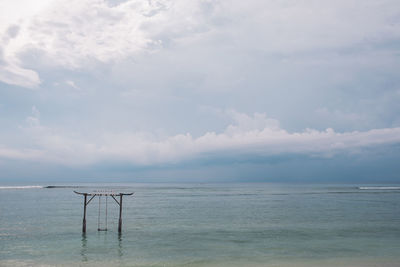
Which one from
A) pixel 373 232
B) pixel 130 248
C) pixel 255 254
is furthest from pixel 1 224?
pixel 373 232

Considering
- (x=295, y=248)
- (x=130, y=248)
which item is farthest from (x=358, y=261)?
(x=130, y=248)

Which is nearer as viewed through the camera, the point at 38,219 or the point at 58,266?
the point at 58,266

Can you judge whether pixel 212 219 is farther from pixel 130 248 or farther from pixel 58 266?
pixel 58 266

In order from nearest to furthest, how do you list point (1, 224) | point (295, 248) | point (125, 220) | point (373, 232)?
point (295, 248), point (373, 232), point (1, 224), point (125, 220)

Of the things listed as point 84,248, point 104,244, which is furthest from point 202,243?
point 84,248

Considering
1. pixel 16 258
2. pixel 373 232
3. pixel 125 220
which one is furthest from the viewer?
pixel 125 220

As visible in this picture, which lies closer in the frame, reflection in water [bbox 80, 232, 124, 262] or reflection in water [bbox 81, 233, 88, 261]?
reflection in water [bbox 81, 233, 88, 261]

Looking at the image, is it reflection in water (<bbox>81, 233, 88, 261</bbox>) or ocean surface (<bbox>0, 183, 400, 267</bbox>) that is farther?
reflection in water (<bbox>81, 233, 88, 261</bbox>)

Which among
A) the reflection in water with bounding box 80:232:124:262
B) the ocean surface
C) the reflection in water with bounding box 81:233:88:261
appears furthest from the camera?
the reflection in water with bounding box 80:232:124:262

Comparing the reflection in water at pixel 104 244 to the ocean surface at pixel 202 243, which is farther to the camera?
the reflection in water at pixel 104 244

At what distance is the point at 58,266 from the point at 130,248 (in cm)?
699

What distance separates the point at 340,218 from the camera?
5119 cm

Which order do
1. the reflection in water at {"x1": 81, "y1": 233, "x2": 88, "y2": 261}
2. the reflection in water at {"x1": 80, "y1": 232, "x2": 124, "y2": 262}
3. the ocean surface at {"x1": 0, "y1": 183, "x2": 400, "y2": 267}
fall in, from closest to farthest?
1. the ocean surface at {"x1": 0, "y1": 183, "x2": 400, "y2": 267}
2. the reflection in water at {"x1": 81, "y1": 233, "x2": 88, "y2": 261}
3. the reflection in water at {"x1": 80, "y1": 232, "x2": 124, "y2": 262}

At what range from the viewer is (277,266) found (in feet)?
81.0
